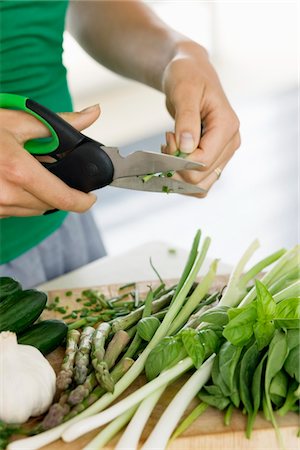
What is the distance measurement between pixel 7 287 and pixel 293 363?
0.59 meters

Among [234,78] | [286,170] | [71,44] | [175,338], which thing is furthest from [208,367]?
[234,78]

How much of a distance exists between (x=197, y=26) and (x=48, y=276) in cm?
491

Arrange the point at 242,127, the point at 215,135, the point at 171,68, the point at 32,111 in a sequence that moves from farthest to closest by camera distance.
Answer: the point at 242,127, the point at 171,68, the point at 215,135, the point at 32,111

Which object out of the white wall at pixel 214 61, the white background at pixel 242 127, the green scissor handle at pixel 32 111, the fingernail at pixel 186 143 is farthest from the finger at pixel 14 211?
the white wall at pixel 214 61

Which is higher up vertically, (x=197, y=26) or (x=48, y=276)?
(x=197, y=26)

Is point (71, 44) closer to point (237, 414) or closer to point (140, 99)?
point (140, 99)

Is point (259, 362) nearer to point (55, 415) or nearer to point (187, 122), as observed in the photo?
point (55, 415)

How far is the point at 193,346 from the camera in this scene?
1.37m

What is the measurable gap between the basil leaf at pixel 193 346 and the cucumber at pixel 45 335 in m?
0.28

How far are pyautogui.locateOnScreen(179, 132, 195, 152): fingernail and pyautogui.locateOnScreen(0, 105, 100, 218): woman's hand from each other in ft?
0.63

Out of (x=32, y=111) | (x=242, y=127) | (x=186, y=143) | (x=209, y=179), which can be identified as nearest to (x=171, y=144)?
(x=186, y=143)

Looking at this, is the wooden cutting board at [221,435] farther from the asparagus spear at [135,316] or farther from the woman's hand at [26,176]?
the woman's hand at [26,176]

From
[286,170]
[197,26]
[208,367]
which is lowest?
[286,170]

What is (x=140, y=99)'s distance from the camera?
6.17 metres
